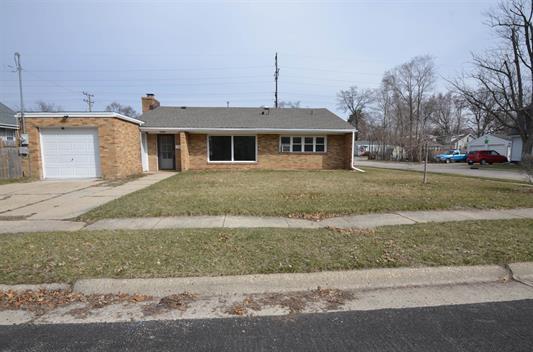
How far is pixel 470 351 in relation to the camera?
94.2 inches

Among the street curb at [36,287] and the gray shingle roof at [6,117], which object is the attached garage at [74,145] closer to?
the street curb at [36,287]

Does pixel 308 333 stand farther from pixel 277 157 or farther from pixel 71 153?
pixel 277 157

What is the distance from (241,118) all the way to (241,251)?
15653mm

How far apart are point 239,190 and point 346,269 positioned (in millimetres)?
6438

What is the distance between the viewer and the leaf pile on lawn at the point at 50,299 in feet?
10.1

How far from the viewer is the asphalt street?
8.05ft

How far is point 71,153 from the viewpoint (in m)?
13.5

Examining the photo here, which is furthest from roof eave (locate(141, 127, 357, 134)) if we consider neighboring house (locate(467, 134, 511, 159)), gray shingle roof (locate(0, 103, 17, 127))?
neighboring house (locate(467, 134, 511, 159))

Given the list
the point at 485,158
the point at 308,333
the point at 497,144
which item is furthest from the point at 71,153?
the point at 497,144

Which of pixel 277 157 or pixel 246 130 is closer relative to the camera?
pixel 246 130

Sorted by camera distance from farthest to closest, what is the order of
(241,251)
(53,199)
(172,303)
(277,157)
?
(277,157) < (53,199) < (241,251) < (172,303)

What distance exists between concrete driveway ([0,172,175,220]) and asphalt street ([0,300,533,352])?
4.90 meters

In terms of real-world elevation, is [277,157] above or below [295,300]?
above

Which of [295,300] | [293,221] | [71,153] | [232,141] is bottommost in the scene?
[295,300]
